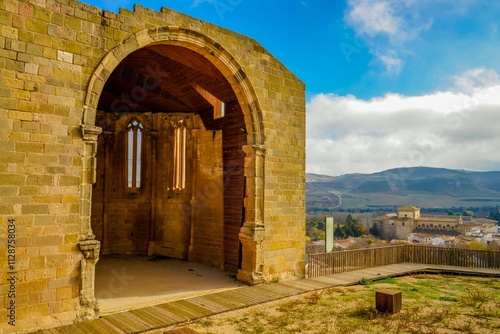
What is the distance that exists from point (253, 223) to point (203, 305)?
2697 millimetres

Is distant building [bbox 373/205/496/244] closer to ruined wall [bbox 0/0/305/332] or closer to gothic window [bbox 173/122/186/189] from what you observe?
gothic window [bbox 173/122/186/189]

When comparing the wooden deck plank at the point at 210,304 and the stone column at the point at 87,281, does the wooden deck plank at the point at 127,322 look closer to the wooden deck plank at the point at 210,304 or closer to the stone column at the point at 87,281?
the stone column at the point at 87,281

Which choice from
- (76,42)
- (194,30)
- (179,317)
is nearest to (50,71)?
(76,42)

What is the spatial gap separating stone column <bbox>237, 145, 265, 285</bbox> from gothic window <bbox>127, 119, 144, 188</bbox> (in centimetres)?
673

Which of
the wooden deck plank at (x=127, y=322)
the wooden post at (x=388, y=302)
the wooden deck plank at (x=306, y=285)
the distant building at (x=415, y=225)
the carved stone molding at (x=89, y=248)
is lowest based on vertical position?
the distant building at (x=415, y=225)

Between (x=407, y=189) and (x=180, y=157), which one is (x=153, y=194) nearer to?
(x=180, y=157)

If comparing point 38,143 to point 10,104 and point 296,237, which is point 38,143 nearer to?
point 10,104

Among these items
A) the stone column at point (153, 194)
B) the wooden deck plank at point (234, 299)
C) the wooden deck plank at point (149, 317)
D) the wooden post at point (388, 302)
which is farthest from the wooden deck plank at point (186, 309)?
the stone column at point (153, 194)

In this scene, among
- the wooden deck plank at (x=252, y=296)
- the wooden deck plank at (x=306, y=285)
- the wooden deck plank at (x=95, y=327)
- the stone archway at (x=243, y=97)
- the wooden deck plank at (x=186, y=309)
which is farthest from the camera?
the wooden deck plank at (x=306, y=285)

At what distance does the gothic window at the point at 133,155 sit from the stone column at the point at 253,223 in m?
6.73

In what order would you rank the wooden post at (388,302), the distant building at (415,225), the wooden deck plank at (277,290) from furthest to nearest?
the distant building at (415,225) < the wooden deck plank at (277,290) < the wooden post at (388,302)

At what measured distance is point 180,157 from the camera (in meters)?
14.6

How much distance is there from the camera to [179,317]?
23.7 feet

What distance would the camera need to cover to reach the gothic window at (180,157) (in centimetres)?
1448
